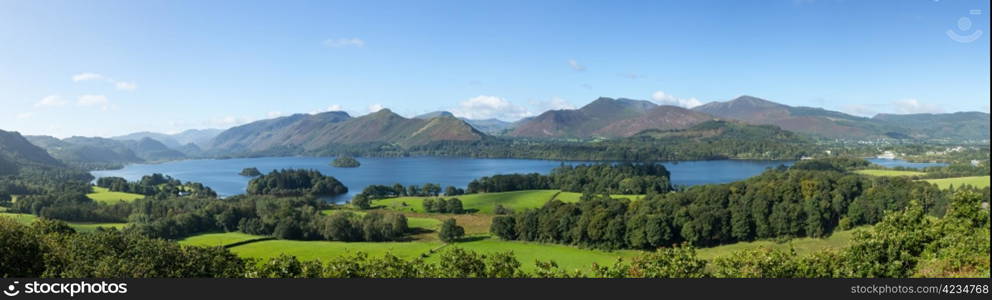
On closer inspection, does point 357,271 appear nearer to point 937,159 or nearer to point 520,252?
point 520,252

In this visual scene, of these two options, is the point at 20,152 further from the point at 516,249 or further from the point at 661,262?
the point at 661,262

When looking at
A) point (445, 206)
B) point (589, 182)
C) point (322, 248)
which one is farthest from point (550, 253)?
point (589, 182)

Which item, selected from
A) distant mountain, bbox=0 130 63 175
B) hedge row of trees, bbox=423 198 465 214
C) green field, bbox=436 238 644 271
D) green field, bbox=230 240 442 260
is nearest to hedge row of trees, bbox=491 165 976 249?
green field, bbox=436 238 644 271

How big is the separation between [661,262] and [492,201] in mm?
67378

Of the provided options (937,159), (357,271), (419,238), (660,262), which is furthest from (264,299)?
(937,159)

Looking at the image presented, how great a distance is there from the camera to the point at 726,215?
49688mm

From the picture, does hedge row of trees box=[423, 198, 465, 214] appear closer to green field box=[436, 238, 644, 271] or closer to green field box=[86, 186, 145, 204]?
green field box=[436, 238, 644, 271]

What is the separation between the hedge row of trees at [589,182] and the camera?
97.7 metres

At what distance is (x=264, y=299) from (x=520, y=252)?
3779 centimetres

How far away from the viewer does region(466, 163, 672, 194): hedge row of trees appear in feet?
320

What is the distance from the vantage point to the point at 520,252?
46906 millimetres

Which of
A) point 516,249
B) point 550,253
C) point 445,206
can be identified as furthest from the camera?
point 445,206

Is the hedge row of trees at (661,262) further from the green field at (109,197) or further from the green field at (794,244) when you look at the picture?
the green field at (109,197)

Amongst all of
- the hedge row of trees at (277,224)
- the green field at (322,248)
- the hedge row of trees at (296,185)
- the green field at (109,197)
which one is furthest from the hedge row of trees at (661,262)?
the hedge row of trees at (296,185)
